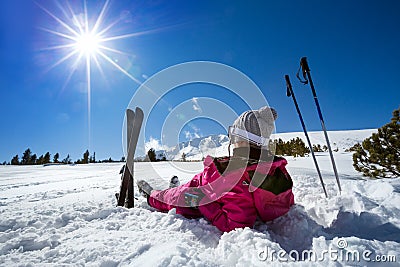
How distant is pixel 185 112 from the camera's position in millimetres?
4574

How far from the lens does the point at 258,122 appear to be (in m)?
2.35

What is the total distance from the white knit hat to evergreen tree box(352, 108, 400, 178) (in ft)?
15.8

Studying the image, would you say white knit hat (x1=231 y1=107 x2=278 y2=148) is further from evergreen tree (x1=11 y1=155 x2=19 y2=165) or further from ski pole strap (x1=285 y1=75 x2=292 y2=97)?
evergreen tree (x1=11 y1=155 x2=19 y2=165)

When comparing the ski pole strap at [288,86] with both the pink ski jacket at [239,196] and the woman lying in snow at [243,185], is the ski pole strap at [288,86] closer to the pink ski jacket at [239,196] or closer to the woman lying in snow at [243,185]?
the woman lying in snow at [243,185]

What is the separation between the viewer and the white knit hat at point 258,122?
2334 mm

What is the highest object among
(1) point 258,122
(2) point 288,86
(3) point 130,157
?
(2) point 288,86

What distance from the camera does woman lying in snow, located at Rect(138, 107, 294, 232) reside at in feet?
6.06

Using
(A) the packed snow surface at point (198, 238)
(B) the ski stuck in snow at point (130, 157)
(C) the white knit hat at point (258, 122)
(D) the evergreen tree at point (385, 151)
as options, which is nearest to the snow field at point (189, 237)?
(A) the packed snow surface at point (198, 238)

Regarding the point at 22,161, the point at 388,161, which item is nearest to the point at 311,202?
the point at 388,161

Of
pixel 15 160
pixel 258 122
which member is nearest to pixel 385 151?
pixel 258 122

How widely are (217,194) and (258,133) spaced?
0.87m

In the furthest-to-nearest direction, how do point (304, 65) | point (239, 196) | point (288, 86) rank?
point (288, 86) → point (304, 65) → point (239, 196)

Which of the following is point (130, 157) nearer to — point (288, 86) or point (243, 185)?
point (243, 185)

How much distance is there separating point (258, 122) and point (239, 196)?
94 cm
